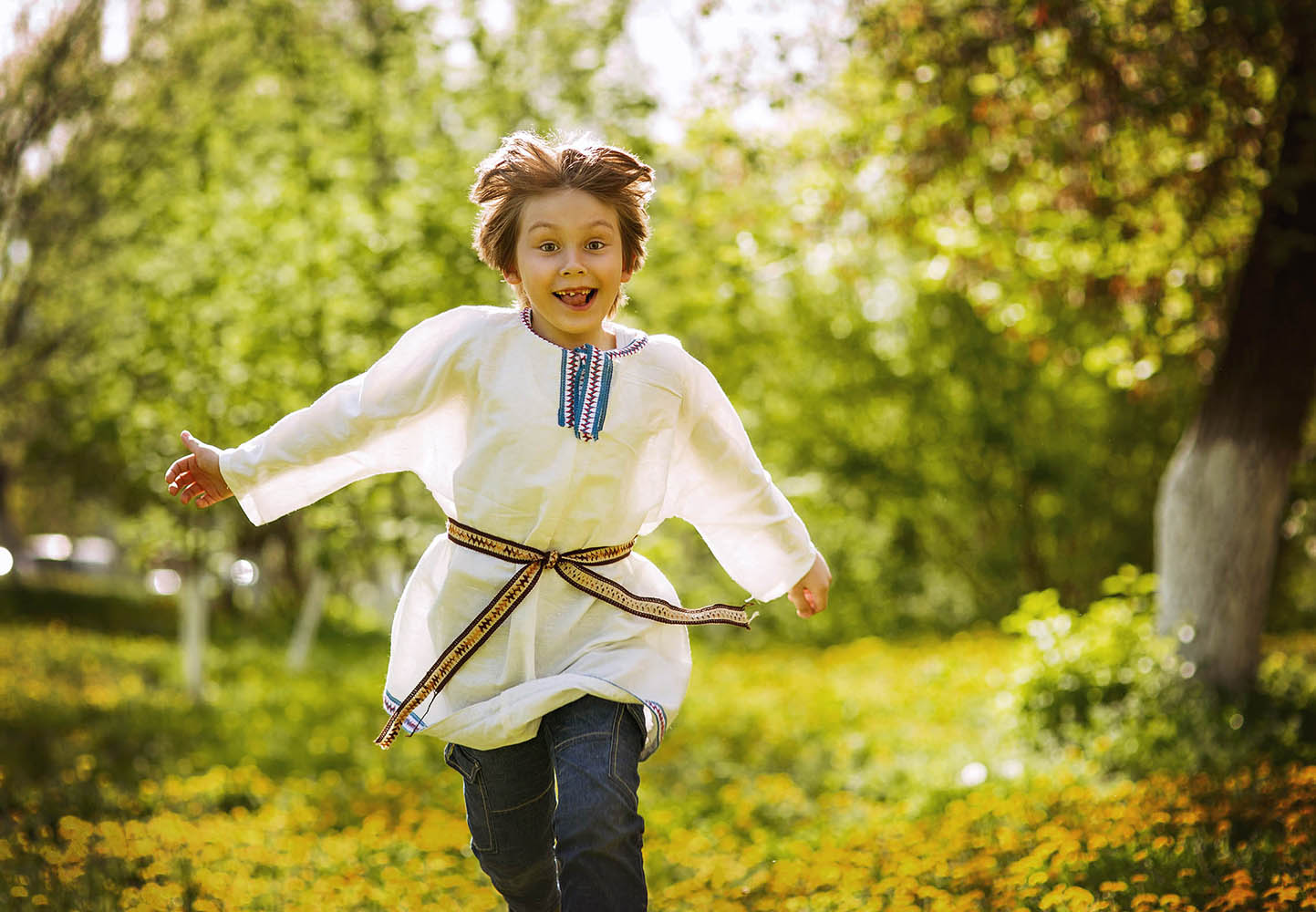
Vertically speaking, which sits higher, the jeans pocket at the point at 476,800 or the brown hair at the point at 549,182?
the brown hair at the point at 549,182

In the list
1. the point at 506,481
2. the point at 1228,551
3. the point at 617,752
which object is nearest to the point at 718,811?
the point at 1228,551

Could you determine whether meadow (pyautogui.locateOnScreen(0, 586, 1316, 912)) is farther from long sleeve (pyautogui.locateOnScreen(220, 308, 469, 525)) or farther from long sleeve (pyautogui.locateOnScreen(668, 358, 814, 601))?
long sleeve (pyautogui.locateOnScreen(220, 308, 469, 525))

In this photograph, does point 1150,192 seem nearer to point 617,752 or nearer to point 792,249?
point 792,249

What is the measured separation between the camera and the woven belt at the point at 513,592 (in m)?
2.82

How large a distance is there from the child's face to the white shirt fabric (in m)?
0.09

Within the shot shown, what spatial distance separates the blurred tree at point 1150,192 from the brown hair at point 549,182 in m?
2.78

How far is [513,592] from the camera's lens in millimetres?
2803

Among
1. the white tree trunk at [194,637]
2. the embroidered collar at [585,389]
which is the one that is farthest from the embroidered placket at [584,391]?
the white tree trunk at [194,637]

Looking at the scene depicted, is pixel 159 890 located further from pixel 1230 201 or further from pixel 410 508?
pixel 1230 201

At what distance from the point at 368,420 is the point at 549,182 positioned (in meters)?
0.67

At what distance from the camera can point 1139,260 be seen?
23.6 ft

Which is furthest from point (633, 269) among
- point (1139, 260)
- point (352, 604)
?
point (352, 604)

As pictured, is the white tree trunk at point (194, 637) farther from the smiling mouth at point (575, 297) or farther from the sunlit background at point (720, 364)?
the smiling mouth at point (575, 297)

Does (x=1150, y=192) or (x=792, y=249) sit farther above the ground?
(x=1150, y=192)
